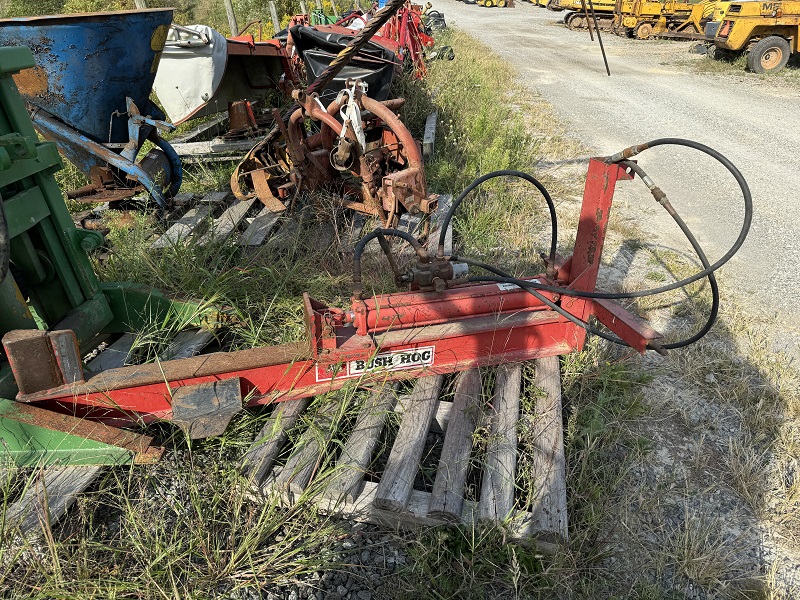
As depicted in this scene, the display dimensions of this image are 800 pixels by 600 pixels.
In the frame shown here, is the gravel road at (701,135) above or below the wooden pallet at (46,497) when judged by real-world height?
below

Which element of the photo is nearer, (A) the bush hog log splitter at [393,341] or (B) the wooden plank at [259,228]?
(A) the bush hog log splitter at [393,341]

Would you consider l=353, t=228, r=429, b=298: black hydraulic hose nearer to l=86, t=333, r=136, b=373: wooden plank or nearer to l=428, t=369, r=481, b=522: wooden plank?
l=428, t=369, r=481, b=522: wooden plank

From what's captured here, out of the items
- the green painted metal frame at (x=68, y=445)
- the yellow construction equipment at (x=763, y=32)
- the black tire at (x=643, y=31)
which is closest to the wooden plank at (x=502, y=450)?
the green painted metal frame at (x=68, y=445)

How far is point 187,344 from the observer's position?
8.85 ft

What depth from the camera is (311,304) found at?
225 centimetres

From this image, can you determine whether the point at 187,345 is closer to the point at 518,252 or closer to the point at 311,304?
the point at 311,304

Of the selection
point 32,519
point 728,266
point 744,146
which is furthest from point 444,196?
point 744,146

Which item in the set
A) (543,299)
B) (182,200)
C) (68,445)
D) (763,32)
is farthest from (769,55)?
(68,445)

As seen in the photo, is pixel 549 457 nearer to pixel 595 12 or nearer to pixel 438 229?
pixel 438 229

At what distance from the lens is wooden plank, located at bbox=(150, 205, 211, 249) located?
3.41 meters

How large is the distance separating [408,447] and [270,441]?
59cm

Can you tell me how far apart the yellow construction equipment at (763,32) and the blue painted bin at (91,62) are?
1152cm

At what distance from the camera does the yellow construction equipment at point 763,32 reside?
1011 cm

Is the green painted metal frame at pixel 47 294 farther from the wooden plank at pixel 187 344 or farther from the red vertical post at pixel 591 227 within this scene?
the red vertical post at pixel 591 227
